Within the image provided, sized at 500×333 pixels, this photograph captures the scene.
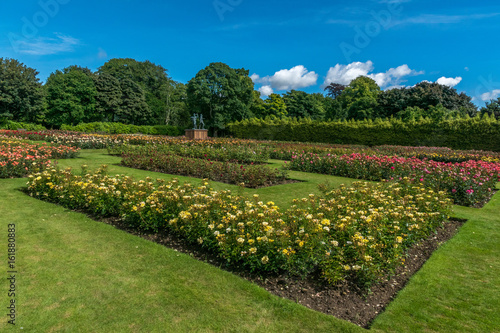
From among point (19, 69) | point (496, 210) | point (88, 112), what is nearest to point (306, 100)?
point (88, 112)

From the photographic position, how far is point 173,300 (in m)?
2.98

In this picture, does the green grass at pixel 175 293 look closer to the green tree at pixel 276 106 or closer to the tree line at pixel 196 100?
the tree line at pixel 196 100

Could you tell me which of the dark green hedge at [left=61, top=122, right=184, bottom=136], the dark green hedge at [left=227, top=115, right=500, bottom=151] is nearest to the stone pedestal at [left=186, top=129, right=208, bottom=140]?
the dark green hedge at [left=227, top=115, right=500, bottom=151]

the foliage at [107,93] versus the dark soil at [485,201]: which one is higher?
the foliage at [107,93]

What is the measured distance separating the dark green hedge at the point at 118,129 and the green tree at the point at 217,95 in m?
4.63

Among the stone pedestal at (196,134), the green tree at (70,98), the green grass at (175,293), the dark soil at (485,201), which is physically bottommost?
the green grass at (175,293)

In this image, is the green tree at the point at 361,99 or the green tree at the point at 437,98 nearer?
→ the green tree at the point at 437,98

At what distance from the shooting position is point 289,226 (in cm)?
387

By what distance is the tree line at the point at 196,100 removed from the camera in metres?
31.9

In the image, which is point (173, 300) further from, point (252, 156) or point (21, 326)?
point (252, 156)

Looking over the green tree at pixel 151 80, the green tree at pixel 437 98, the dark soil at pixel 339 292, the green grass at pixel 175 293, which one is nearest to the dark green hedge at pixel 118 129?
the green tree at pixel 151 80

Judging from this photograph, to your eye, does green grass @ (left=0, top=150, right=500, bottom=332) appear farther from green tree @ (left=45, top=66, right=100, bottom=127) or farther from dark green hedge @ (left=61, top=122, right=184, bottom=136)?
green tree @ (left=45, top=66, right=100, bottom=127)

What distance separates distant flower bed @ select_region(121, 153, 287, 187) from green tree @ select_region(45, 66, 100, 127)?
32.0 meters

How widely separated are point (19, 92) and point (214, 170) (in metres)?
37.3
